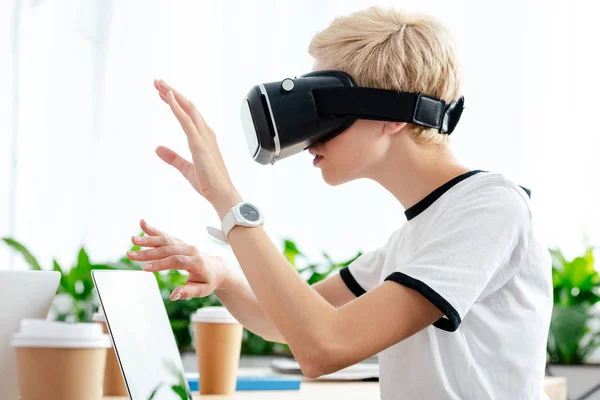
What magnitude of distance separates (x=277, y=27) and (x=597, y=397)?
6.14 feet

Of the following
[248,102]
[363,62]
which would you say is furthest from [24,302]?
[363,62]

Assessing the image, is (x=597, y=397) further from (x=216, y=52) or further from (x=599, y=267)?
(x=216, y=52)

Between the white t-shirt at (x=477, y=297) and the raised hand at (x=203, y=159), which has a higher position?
the raised hand at (x=203, y=159)

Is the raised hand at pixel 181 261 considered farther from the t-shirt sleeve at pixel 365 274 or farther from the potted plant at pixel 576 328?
the potted plant at pixel 576 328

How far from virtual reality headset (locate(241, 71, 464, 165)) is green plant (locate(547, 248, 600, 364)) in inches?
55.8

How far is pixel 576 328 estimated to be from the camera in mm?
2342

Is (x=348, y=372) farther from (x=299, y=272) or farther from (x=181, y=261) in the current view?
(x=299, y=272)

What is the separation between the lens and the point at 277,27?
3020 mm

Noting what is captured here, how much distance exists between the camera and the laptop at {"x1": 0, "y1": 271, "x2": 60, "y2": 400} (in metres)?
1.00

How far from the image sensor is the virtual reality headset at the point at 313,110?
1.16 m

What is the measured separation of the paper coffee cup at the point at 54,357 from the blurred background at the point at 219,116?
6.13ft

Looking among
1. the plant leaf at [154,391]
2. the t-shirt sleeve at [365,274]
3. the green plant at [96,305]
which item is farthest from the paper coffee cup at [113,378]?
the green plant at [96,305]

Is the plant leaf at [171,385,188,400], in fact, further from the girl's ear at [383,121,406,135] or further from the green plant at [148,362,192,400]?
the girl's ear at [383,121,406,135]

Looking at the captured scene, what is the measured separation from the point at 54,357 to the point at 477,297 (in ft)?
1.96
